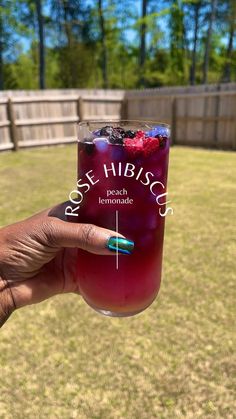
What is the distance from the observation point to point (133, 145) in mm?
1193

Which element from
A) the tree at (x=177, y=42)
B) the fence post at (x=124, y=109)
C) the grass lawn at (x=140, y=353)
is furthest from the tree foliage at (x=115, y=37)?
the grass lawn at (x=140, y=353)

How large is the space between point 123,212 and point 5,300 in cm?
83

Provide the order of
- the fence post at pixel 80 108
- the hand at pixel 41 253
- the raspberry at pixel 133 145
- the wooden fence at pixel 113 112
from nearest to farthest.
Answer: the raspberry at pixel 133 145 < the hand at pixel 41 253 < the wooden fence at pixel 113 112 < the fence post at pixel 80 108

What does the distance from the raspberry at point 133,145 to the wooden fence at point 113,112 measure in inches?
409

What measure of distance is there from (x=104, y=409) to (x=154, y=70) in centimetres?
3255

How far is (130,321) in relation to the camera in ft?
9.46

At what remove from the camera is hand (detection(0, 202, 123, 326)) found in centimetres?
130

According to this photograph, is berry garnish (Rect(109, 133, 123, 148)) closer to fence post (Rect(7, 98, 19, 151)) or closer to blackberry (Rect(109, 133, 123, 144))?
blackberry (Rect(109, 133, 123, 144))

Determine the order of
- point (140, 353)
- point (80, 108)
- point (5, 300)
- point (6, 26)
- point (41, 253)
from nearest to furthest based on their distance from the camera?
1. point (41, 253)
2. point (5, 300)
3. point (140, 353)
4. point (80, 108)
5. point (6, 26)

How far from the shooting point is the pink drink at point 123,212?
1219mm

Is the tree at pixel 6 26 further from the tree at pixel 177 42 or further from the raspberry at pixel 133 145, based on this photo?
the raspberry at pixel 133 145

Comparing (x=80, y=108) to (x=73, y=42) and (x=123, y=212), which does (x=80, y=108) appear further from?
→ (x=73, y=42)

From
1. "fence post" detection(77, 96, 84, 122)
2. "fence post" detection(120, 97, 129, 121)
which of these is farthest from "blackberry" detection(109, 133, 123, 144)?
"fence post" detection(120, 97, 129, 121)

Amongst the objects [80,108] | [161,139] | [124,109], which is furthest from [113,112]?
[161,139]
